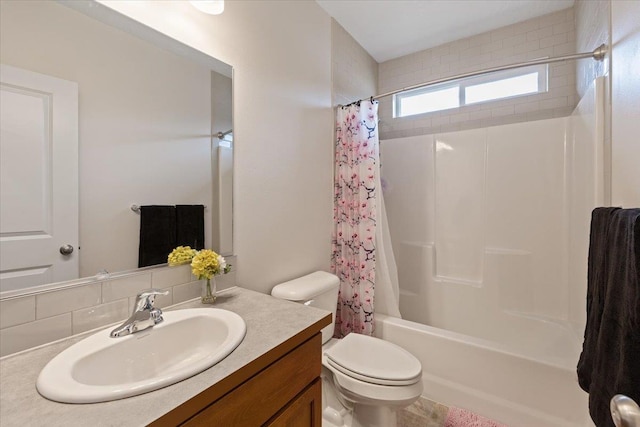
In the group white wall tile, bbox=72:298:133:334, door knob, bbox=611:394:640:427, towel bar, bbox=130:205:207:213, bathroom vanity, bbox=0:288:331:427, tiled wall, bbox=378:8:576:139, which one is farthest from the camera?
tiled wall, bbox=378:8:576:139

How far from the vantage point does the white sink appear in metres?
0.57

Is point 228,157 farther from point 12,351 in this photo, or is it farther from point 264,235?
point 12,351

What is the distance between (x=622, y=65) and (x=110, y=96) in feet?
6.21

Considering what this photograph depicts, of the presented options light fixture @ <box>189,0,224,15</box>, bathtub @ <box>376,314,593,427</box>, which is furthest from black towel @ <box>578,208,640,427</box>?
light fixture @ <box>189,0,224,15</box>

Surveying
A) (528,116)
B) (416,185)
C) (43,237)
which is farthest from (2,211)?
(528,116)

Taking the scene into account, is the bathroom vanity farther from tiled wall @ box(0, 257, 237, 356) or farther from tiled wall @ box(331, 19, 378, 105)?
tiled wall @ box(331, 19, 378, 105)

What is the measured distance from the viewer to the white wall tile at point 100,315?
85 centimetres

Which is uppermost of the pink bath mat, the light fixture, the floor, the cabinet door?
the light fixture

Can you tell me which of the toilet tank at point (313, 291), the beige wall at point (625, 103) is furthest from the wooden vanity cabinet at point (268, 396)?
the beige wall at point (625, 103)

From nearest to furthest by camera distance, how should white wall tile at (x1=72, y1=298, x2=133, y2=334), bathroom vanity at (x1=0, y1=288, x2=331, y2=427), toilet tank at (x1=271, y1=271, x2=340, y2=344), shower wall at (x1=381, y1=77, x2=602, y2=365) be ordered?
bathroom vanity at (x1=0, y1=288, x2=331, y2=427)
white wall tile at (x1=72, y1=298, x2=133, y2=334)
toilet tank at (x1=271, y1=271, x2=340, y2=344)
shower wall at (x1=381, y1=77, x2=602, y2=365)

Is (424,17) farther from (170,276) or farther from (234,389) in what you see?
(234,389)

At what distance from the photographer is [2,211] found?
2.43ft

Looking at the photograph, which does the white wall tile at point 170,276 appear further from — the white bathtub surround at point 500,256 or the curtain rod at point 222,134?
the white bathtub surround at point 500,256

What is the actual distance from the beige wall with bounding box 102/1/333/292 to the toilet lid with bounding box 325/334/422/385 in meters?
0.51
